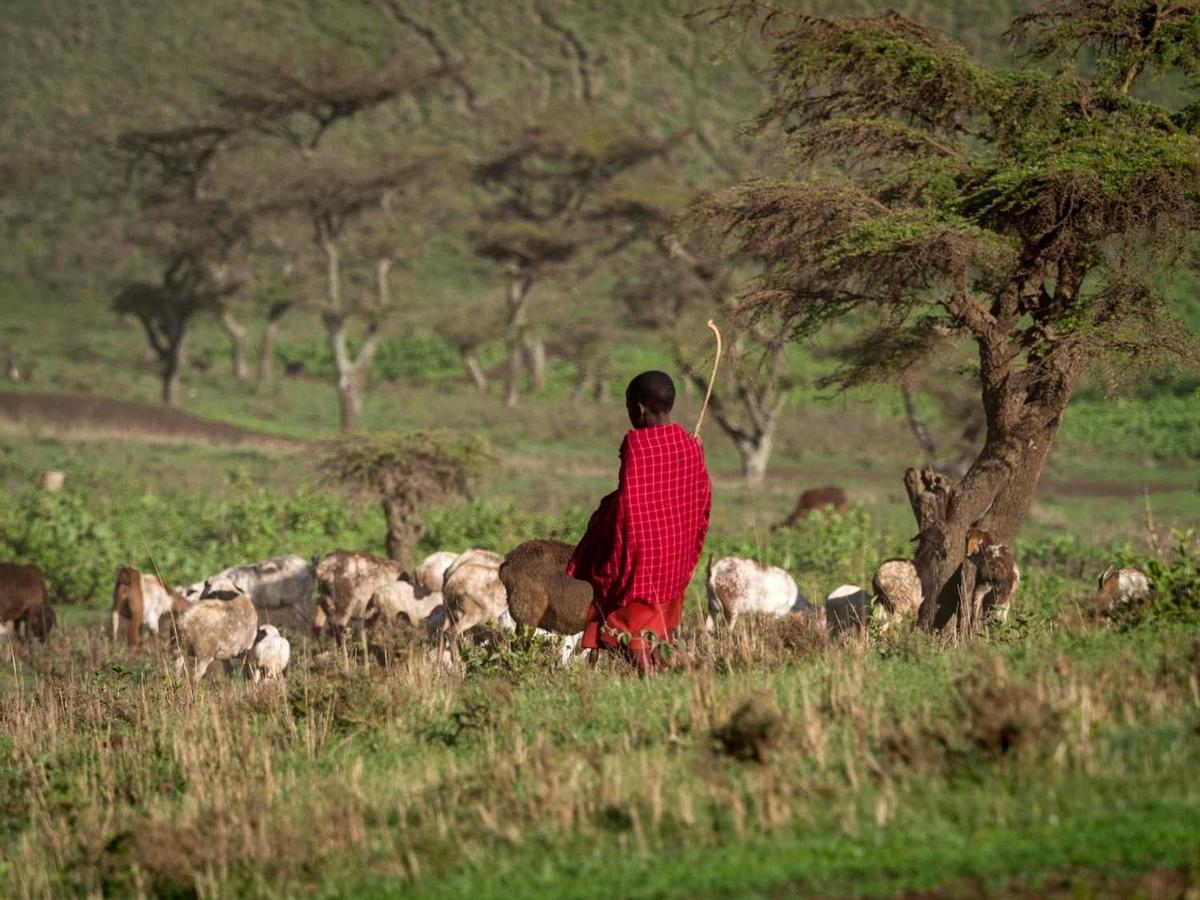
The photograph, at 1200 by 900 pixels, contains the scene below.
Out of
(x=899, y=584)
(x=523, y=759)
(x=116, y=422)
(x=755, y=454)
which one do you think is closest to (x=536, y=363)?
(x=116, y=422)

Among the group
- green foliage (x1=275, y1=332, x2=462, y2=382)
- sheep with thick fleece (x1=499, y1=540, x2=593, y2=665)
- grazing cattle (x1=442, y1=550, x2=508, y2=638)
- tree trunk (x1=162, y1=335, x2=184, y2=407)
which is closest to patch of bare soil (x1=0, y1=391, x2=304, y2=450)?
tree trunk (x1=162, y1=335, x2=184, y2=407)

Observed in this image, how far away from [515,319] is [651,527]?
30594 mm

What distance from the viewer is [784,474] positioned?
3162 cm

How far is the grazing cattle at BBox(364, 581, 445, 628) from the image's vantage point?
12438 mm

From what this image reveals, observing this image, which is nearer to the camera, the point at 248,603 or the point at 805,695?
the point at 805,695

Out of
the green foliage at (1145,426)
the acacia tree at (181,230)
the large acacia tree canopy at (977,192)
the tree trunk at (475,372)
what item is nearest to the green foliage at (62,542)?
the large acacia tree canopy at (977,192)

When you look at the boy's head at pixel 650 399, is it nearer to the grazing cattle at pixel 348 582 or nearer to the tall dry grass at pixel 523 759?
the tall dry grass at pixel 523 759

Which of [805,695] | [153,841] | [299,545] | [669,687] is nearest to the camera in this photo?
[153,841]

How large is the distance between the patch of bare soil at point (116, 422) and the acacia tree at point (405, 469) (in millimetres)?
12751

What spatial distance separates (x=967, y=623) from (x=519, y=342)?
97.4ft

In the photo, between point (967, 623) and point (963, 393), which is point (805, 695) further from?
point (963, 393)

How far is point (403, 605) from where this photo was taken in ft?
41.3

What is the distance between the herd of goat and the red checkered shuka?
1.62 metres

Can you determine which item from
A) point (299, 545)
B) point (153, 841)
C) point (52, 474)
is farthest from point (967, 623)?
point (52, 474)
